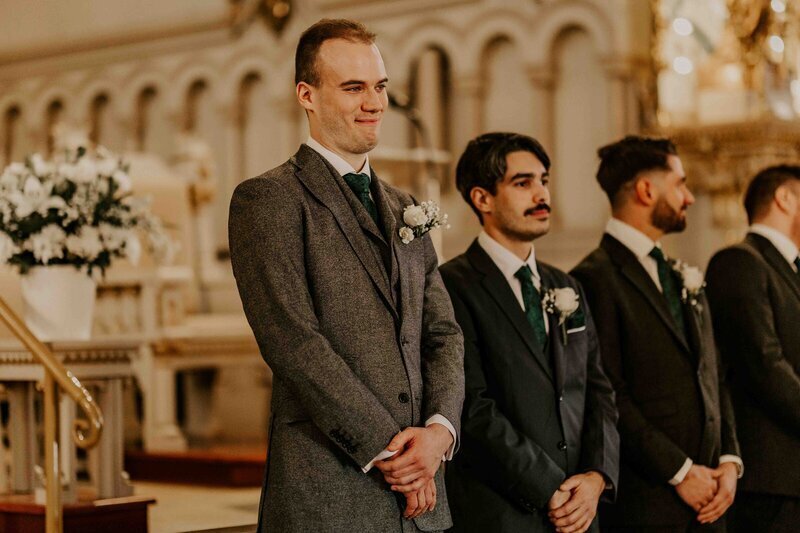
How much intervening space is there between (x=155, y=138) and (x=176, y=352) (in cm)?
416

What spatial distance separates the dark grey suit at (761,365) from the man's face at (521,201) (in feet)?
3.58

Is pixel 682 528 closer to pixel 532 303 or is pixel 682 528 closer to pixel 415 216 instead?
pixel 532 303

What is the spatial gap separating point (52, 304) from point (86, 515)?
0.87 metres

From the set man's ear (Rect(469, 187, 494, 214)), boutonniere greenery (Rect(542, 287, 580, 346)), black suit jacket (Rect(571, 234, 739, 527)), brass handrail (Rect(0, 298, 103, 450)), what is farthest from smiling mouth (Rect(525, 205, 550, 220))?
brass handrail (Rect(0, 298, 103, 450))

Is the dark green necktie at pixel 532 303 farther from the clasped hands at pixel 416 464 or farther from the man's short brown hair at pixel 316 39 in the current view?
the man's short brown hair at pixel 316 39

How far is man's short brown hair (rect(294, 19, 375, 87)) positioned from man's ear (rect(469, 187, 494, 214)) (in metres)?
0.87

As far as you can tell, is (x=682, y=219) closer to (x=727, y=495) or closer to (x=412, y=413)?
(x=727, y=495)

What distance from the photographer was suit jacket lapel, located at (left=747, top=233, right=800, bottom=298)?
486 cm

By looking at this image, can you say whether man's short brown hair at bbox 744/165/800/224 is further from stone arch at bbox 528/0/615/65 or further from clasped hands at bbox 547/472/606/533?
stone arch at bbox 528/0/615/65

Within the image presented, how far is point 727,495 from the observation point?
428 cm

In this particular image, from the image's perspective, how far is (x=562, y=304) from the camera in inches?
154

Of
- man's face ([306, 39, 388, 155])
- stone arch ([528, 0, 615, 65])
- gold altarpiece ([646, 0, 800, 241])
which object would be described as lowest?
man's face ([306, 39, 388, 155])

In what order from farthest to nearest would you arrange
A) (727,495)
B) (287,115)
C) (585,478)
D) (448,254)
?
(287,115)
(448,254)
(727,495)
(585,478)

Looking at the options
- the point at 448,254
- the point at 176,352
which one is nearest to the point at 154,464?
the point at 176,352
